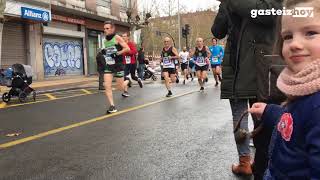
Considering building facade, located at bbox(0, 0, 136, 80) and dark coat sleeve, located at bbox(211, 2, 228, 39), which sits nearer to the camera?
dark coat sleeve, located at bbox(211, 2, 228, 39)

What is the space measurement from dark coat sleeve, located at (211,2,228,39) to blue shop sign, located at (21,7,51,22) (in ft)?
60.1

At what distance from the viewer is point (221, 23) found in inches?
155

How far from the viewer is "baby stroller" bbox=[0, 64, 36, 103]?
11852 mm

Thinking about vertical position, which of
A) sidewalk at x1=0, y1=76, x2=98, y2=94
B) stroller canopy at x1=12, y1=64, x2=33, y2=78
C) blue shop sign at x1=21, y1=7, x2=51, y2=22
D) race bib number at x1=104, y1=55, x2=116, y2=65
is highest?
blue shop sign at x1=21, y1=7, x2=51, y2=22

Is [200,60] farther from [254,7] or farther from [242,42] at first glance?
[254,7]

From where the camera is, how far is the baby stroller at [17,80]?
1185 centimetres

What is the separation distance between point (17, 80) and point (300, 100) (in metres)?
10.9

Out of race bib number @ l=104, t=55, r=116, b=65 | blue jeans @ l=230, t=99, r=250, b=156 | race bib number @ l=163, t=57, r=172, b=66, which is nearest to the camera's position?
blue jeans @ l=230, t=99, r=250, b=156

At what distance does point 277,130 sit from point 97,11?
28.7 meters

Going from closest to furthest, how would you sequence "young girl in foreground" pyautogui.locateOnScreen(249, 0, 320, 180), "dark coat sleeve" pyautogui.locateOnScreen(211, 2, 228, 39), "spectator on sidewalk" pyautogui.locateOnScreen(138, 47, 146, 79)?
"young girl in foreground" pyautogui.locateOnScreen(249, 0, 320, 180) < "dark coat sleeve" pyautogui.locateOnScreen(211, 2, 228, 39) < "spectator on sidewalk" pyautogui.locateOnScreen(138, 47, 146, 79)

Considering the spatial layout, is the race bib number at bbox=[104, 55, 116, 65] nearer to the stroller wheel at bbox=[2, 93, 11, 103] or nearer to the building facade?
the stroller wheel at bbox=[2, 93, 11, 103]

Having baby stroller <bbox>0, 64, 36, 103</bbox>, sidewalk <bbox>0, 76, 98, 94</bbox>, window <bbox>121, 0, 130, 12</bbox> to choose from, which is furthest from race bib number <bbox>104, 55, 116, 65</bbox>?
window <bbox>121, 0, 130, 12</bbox>

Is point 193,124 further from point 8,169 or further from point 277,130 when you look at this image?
point 277,130

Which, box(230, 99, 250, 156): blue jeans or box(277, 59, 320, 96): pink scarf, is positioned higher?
box(277, 59, 320, 96): pink scarf
